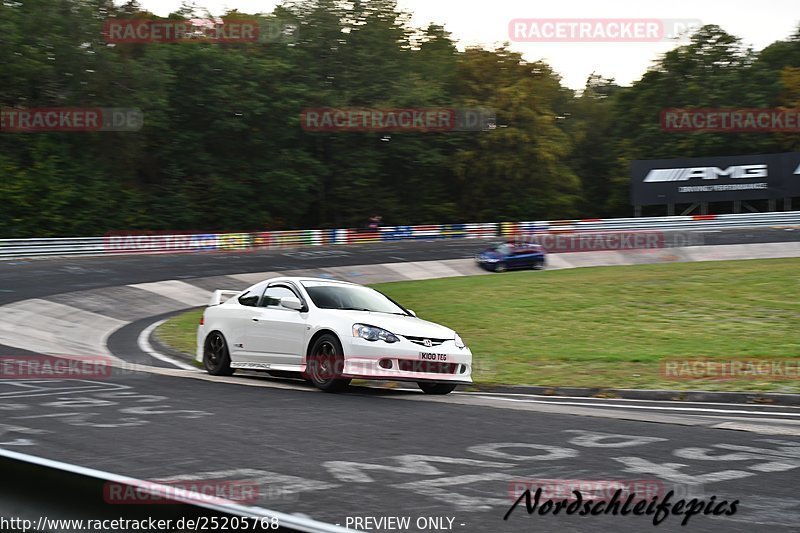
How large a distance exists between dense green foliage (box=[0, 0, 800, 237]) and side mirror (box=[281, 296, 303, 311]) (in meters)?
43.3

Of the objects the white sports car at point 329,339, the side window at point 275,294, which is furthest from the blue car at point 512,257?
the side window at point 275,294

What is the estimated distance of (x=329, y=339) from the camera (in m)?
11.6

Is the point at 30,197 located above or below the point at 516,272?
above

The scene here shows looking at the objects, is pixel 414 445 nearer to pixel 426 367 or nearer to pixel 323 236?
pixel 426 367

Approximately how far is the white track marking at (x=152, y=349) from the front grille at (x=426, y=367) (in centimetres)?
552

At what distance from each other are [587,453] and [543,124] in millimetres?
64262

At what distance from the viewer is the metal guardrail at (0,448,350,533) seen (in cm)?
332

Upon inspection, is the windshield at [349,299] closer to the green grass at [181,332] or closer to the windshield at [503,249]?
the green grass at [181,332]

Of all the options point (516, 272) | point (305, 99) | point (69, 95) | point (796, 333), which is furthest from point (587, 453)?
point (305, 99)

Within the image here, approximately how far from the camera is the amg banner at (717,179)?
192 feet

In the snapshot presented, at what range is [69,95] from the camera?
55500mm

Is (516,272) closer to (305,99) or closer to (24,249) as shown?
(24,249)
